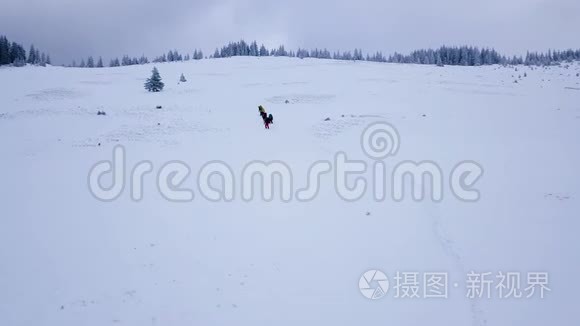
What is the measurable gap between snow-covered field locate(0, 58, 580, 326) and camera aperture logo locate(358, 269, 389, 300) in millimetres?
153

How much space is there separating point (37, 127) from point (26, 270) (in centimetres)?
1758

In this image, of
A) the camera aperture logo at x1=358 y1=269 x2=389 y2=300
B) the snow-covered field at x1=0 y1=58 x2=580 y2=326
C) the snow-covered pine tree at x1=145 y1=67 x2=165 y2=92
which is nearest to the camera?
the snow-covered field at x1=0 y1=58 x2=580 y2=326

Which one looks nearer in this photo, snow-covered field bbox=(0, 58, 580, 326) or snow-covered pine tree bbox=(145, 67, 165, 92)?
snow-covered field bbox=(0, 58, 580, 326)

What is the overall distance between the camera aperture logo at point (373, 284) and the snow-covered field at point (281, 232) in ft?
0.50

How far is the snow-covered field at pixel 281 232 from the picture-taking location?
8328mm

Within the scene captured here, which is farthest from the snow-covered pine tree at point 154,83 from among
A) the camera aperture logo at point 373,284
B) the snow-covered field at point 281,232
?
the camera aperture logo at point 373,284

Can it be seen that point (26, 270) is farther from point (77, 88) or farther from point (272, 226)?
point (77, 88)

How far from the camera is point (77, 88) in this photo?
3666 centimetres

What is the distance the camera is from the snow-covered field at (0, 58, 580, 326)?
27.3 feet

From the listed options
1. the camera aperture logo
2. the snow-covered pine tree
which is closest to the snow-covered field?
the camera aperture logo

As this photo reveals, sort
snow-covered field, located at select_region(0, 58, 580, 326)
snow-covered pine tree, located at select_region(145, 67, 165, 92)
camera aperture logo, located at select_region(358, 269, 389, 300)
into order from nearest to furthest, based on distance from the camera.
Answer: snow-covered field, located at select_region(0, 58, 580, 326), camera aperture logo, located at select_region(358, 269, 389, 300), snow-covered pine tree, located at select_region(145, 67, 165, 92)

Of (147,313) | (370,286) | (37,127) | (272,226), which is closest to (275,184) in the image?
(272,226)

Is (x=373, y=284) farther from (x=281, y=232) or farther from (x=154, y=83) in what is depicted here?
(x=154, y=83)

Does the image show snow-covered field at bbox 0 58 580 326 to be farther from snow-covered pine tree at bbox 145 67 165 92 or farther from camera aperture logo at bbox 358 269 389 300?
snow-covered pine tree at bbox 145 67 165 92
